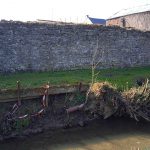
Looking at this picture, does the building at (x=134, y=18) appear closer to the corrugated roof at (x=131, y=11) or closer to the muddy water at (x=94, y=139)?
the corrugated roof at (x=131, y=11)

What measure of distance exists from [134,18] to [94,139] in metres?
21.0

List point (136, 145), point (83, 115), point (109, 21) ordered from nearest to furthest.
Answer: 1. point (136, 145)
2. point (83, 115)
3. point (109, 21)

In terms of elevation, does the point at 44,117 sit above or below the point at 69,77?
below

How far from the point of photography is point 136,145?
12.6 m

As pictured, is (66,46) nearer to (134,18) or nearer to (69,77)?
(69,77)

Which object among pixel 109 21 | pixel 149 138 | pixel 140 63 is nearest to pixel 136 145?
pixel 149 138

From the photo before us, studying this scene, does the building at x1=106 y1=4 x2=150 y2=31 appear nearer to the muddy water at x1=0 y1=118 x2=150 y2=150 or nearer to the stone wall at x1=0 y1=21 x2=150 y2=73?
the stone wall at x1=0 y1=21 x2=150 y2=73

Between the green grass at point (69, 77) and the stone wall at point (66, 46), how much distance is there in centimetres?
58

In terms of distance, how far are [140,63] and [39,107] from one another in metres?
9.74

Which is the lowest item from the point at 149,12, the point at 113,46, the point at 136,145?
the point at 136,145

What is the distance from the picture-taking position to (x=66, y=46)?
1898cm

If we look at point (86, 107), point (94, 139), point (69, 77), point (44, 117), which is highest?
point (69, 77)

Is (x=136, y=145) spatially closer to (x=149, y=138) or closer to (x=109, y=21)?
(x=149, y=138)

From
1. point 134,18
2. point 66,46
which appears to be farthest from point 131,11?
point 66,46
